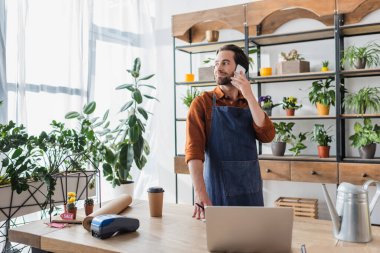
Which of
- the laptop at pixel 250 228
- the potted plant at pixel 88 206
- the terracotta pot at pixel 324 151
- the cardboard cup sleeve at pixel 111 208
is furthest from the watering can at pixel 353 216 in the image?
the terracotta pot at pixel 324 151

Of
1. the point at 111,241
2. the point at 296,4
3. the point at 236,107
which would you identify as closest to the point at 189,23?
the point at 296,4

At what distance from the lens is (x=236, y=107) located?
1.97m

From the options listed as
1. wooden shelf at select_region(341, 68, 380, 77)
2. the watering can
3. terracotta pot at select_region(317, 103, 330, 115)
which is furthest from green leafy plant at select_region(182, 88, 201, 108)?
the watering can

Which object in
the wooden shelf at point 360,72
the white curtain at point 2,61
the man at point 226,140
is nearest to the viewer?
the man at point 226,140

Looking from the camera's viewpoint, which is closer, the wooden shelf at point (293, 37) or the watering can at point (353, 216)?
the watering can at point (353, 216)

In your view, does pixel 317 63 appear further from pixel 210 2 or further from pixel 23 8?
pixel 23 8

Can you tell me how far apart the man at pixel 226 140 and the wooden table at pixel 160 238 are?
11.7 inches

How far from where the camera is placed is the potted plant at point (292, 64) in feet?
12.0

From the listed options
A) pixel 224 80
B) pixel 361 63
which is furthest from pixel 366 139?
pixel 224 80

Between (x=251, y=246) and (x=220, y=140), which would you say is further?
(x=220, y=140)

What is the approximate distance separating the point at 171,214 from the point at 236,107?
25.5 inches

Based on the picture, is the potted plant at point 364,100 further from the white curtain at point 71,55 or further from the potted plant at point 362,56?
the white curtain at point 71,55

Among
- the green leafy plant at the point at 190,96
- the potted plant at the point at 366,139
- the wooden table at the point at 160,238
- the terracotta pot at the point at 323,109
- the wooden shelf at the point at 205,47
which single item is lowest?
the wooden table at the point at 160,238

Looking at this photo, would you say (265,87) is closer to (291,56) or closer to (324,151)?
(291,56)
